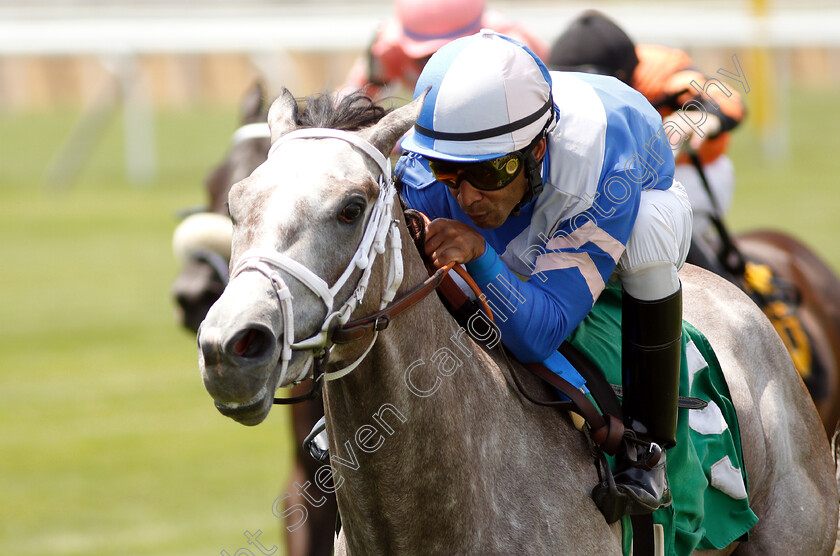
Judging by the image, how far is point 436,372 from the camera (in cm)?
268

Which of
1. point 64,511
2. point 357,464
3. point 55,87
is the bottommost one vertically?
point 55,87

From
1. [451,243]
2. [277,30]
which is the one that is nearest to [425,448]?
[451,243]

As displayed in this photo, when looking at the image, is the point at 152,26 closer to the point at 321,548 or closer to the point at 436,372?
the point at 321,548

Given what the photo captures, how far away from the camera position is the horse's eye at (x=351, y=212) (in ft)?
7.62

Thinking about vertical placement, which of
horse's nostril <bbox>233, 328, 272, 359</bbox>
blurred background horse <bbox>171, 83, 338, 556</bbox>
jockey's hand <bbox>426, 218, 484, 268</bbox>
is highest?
horse's nostril <bbox>233, 328, 272, 359</bbox>

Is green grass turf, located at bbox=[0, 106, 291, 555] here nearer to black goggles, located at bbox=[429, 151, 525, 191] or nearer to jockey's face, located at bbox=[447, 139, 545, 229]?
jockey's face, located at bbox=[447, 139, 545, 229]

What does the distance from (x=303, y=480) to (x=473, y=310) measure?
7.51 feet

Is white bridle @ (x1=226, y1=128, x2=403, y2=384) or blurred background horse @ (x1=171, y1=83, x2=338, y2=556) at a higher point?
white bridle @ (x1=226, y1=128, x2=403, y2=384)

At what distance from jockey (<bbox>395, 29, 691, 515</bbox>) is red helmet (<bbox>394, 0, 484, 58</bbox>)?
244 cm

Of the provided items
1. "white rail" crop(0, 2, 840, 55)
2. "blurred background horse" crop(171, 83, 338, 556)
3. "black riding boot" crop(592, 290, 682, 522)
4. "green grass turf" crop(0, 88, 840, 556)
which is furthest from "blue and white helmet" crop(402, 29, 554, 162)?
"white rail" crop(0, 2, 840, 55)

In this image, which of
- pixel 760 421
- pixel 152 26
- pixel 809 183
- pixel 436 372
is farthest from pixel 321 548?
pixel 152 26

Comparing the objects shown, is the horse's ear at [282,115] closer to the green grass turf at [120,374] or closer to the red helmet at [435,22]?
the red helmet at [435,22]

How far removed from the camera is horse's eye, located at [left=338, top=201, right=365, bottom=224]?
232 centimetres

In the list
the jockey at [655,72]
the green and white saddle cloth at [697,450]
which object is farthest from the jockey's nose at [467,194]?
the jockey at [655,72]
